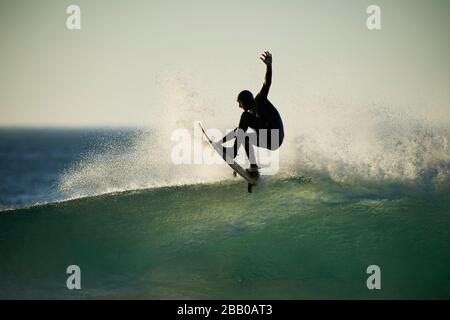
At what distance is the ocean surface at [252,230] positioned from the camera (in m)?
5.61

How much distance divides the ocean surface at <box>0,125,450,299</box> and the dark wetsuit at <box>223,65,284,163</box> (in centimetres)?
162

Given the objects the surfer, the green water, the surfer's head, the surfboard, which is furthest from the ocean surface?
the surfer's head

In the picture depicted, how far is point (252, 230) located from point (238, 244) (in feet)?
1.44

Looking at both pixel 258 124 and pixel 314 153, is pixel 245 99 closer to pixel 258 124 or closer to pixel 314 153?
pixel 258 124

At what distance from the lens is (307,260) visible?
6.04m

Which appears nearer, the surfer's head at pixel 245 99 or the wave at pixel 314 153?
the surfer's head at pixel 245 99

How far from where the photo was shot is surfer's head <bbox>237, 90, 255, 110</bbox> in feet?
19.5
